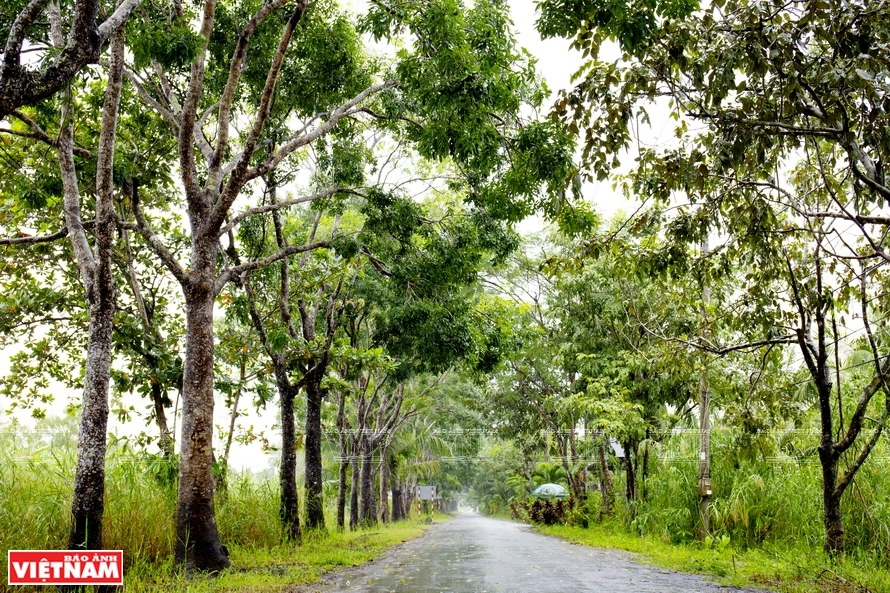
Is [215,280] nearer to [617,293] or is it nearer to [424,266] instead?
[424,266]

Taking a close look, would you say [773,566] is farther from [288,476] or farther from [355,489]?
[355,489]

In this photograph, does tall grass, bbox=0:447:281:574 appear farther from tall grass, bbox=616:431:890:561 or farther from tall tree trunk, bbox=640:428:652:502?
tall tree trunk, bbox=640:428:652:502

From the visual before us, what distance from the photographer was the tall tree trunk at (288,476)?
12398 mm

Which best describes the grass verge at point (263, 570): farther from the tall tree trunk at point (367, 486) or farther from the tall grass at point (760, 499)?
the tall tree trunk at point (367, 486)

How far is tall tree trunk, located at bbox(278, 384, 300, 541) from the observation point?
40.7 feet

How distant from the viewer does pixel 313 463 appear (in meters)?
14.7

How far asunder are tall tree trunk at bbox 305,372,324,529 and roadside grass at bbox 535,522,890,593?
268 inches

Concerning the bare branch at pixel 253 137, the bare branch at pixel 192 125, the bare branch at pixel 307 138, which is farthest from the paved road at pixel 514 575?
the bare branch at pixel 307 138

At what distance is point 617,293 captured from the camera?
58.4ft

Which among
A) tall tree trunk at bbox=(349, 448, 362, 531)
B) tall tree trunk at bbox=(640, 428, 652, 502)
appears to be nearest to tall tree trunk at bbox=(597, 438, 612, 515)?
tall tree trunk at bbox=(640, 428, 652, 502)

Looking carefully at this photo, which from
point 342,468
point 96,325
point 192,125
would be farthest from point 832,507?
point 342,468

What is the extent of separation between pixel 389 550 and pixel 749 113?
12021 millimetres

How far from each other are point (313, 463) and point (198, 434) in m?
6.46

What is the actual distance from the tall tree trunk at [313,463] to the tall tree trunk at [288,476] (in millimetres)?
754
